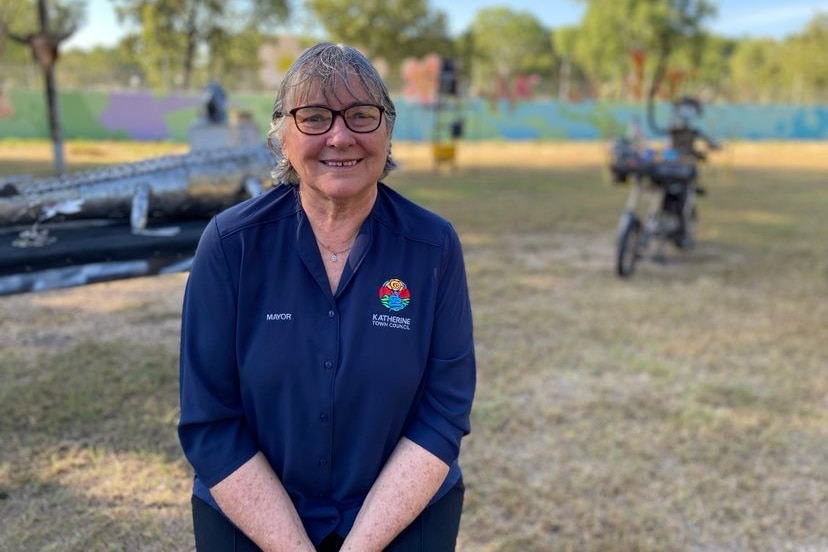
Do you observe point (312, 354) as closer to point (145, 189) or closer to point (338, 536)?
point (338, 536)

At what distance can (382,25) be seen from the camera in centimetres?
3219

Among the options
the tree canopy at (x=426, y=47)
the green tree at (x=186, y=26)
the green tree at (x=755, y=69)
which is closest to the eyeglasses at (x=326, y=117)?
the tree canopy at (x=426, y=47)

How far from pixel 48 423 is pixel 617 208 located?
29.8 feet

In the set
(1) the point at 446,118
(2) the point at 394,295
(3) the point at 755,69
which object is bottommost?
(2) the point at 394,295

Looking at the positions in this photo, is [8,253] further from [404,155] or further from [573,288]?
[404,155]

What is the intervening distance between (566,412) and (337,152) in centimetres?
243

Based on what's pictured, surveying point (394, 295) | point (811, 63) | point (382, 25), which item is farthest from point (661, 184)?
point (811, 63)

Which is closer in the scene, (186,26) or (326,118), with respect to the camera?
(326,118)

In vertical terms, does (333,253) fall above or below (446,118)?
below

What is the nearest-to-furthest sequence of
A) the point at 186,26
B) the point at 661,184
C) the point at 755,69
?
the point at 661,184
the point at 186,26
the point at 755,69

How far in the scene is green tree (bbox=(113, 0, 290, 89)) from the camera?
28031mm

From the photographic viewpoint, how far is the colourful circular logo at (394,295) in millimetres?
1549

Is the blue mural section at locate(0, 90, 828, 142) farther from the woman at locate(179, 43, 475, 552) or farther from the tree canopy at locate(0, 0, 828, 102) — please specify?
the woman at locate(179, 43, 475, 552)

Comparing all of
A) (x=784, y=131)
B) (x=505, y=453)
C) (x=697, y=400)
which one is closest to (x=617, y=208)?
(x=697, y=400)
